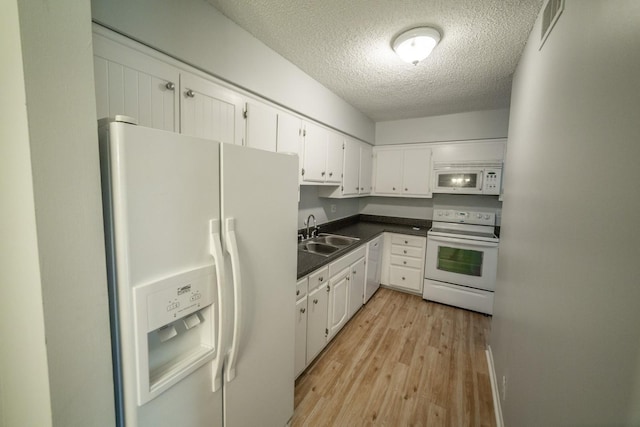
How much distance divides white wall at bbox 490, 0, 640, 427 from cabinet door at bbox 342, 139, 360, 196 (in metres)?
1.92

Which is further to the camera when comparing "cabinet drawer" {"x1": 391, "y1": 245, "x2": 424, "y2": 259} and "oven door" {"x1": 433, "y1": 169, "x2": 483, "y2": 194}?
"cabinet drawer" {"x1": 391, "y1": 245, "x2": 424, "y2": 259}

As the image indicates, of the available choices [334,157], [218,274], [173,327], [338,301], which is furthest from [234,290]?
[334,157]

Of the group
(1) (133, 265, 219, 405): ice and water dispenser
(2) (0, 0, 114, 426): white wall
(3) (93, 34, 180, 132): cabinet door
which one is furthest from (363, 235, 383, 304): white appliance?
(2) (0, 0, 114, 426): white wall

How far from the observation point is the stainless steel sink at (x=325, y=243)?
2.62 m

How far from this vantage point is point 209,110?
146cm

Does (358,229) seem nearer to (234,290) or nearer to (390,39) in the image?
(390,39)

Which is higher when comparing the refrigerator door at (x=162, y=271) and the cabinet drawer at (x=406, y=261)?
the refrigerator door at (x=162, y=271)

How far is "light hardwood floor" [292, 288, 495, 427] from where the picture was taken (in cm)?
163

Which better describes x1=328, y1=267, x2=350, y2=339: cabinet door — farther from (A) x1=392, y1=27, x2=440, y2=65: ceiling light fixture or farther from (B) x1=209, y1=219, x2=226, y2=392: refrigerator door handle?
(A) x1=392, y1=27, x2=440, y2=65: ceiling light fixture

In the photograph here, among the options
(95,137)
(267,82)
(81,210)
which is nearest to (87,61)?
(95,137)

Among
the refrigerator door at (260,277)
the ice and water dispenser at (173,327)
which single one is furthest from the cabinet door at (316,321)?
the ice and water dispenser at (173,327)

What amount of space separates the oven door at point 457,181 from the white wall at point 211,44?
204cm

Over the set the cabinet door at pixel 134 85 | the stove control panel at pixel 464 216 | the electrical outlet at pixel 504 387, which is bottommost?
the electrical outlet at pixel 504 387

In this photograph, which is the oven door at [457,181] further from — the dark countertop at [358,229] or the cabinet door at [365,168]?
the cabinet door at [365,168]
